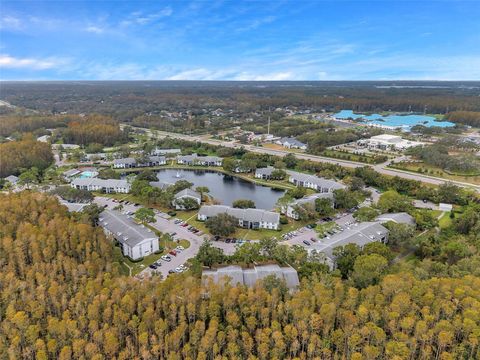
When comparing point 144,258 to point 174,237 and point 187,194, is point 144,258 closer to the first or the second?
point 174,237

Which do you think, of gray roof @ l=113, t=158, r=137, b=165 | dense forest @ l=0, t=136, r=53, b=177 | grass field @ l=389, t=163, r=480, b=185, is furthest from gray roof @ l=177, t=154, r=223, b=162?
grass field @ l=389, t=163, r=480, b=185

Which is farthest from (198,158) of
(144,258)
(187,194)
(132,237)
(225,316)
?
(225,316)

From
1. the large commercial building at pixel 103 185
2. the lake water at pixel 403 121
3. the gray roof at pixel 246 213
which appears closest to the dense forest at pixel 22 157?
the large commercial building at pixel 103 185

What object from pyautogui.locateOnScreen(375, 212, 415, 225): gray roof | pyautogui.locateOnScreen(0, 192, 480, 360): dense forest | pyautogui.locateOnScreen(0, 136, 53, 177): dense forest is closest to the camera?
pyautogui.locateOnScreen(0, 192, 480, 360): dense forest

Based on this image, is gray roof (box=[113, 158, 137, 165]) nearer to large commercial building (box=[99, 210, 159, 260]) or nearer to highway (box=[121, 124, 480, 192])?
highway (box=[121, 124, 480, 192])

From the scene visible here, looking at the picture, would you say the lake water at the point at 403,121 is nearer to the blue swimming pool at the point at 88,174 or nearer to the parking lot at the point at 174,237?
the parking lot at the point at 174,237

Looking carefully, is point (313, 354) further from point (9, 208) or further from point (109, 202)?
point (109, 202)
